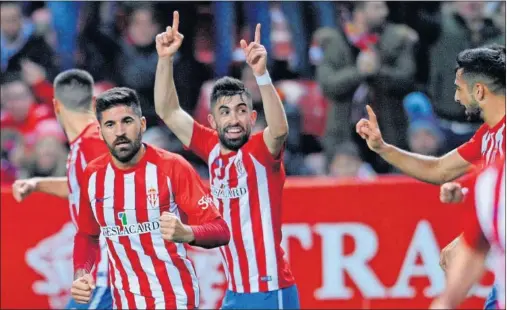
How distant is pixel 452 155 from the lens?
7492mm

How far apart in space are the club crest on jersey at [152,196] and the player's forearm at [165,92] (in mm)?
1125

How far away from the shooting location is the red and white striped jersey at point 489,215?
5316 mm

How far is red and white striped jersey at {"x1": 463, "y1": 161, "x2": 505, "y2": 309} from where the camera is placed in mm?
5316

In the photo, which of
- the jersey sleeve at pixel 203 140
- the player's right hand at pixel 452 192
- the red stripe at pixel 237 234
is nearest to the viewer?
the player's right hand at pixel 452 192

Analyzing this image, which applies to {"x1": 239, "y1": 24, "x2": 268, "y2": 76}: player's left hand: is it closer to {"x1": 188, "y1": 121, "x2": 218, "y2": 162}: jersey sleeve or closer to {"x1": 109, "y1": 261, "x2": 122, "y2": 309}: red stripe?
{"x1": 188, "y1": 121, "x2": 218, "y2": 162}: jersey sleeve

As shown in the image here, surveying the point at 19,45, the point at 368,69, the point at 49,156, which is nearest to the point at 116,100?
the point at 49,156

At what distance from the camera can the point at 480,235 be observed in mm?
5312

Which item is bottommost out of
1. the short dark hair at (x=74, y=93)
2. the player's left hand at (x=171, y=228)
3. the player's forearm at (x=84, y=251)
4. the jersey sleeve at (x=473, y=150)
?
the player's forearm at (x=84, y=251)

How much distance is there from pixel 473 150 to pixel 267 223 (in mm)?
1398

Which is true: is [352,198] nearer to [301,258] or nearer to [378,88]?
[301,258]

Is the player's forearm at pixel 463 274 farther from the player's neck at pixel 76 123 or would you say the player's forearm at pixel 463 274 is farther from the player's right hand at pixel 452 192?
the player's neck at pixel 76 123

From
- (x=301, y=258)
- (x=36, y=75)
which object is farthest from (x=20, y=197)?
(x=36, y=75)

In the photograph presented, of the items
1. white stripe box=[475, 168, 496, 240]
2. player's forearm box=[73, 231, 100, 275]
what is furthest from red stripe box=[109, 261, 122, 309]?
white stripe box=[475, 168, 496, 240]

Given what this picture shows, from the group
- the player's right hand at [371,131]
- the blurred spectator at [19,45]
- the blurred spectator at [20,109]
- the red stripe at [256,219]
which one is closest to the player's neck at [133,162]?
the red stripe at [256,219]
